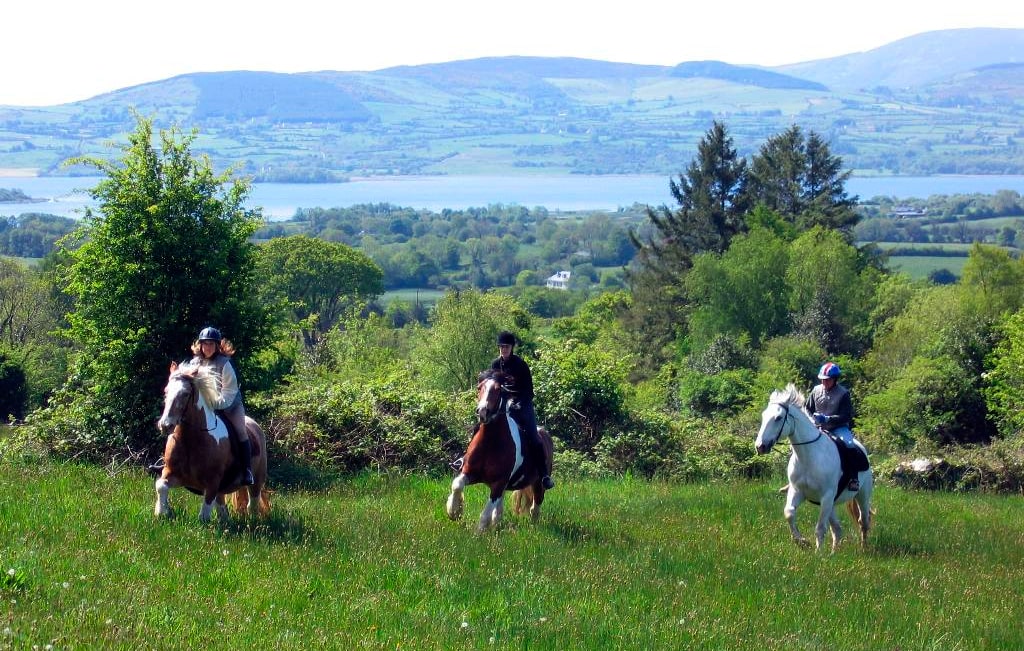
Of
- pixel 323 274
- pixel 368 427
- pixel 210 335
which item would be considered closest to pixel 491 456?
pixel 210 335

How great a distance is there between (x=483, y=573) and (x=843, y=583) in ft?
14.9

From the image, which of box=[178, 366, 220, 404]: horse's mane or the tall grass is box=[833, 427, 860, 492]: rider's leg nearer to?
the tall grass

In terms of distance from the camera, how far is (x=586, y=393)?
81.7 ft

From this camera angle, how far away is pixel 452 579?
11.0 meters

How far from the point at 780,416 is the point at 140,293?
35.3 feet

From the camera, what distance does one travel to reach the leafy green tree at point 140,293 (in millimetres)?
18281


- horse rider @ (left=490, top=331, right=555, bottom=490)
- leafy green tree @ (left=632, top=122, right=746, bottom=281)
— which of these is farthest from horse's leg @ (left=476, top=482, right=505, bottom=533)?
leafy green tree @ (left=632, top=122, right=746, bottom=281)

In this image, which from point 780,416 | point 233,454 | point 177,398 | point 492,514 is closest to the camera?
point 177,398

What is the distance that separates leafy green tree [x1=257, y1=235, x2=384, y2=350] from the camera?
274 ft

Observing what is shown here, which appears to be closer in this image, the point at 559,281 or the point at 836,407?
the point at 836,407

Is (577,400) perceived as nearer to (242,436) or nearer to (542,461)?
(542,461)

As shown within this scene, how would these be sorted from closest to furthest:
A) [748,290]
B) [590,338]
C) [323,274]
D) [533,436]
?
[533,436]
[748,290]
[590,338]
[323,274]

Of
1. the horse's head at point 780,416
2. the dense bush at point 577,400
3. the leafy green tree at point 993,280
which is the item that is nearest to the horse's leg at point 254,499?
the horse's head at point 780,416

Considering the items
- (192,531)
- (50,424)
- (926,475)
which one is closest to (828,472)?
(192,531)
